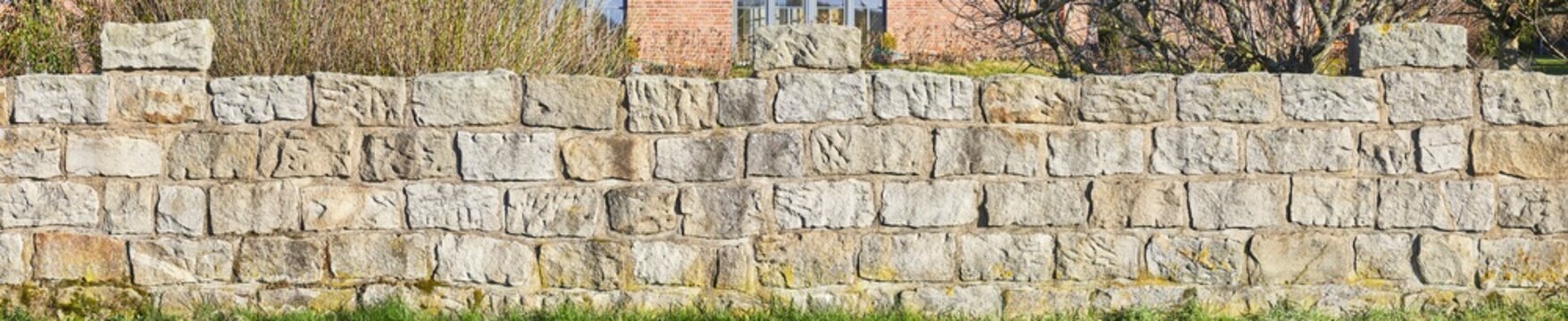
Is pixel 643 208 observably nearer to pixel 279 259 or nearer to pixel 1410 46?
pixel 279 259

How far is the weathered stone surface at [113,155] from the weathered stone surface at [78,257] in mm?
270

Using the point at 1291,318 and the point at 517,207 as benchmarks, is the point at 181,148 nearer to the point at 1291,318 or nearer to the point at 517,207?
the point at 517,207

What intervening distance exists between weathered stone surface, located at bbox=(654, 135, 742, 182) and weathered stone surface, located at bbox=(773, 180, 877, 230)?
219 mm

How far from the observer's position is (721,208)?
6051 mm

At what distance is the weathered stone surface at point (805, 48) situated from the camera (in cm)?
605

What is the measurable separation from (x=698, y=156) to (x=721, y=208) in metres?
→ 0.22

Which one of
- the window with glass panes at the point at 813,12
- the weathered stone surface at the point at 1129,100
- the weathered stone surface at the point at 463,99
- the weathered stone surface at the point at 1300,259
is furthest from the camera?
the window with glass panes at the point at 813,12

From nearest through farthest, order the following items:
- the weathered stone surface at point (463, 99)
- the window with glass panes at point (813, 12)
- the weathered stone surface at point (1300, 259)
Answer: the weathered stone surface at point (463, 99)
the weathered stone surface at point (1300, 259)
the window with glass panes at point (813, 12)

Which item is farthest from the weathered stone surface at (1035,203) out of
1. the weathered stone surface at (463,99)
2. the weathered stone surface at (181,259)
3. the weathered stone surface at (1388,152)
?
the weathered stone surface at (181,259)

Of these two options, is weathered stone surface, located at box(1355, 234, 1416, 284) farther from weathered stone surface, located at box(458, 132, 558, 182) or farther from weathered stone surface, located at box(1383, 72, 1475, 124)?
weathered stone surface, located at box(458, 132, 558, 182)

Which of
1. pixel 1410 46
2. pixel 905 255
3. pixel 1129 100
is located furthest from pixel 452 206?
pixel 1410 46

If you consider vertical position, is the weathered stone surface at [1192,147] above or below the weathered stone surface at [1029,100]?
below

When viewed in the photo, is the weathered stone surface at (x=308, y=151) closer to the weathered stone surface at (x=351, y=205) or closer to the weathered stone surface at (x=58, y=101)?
the weathered stone surface at (x=351, y=205)

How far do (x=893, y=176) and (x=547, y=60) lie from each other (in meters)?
2.72
